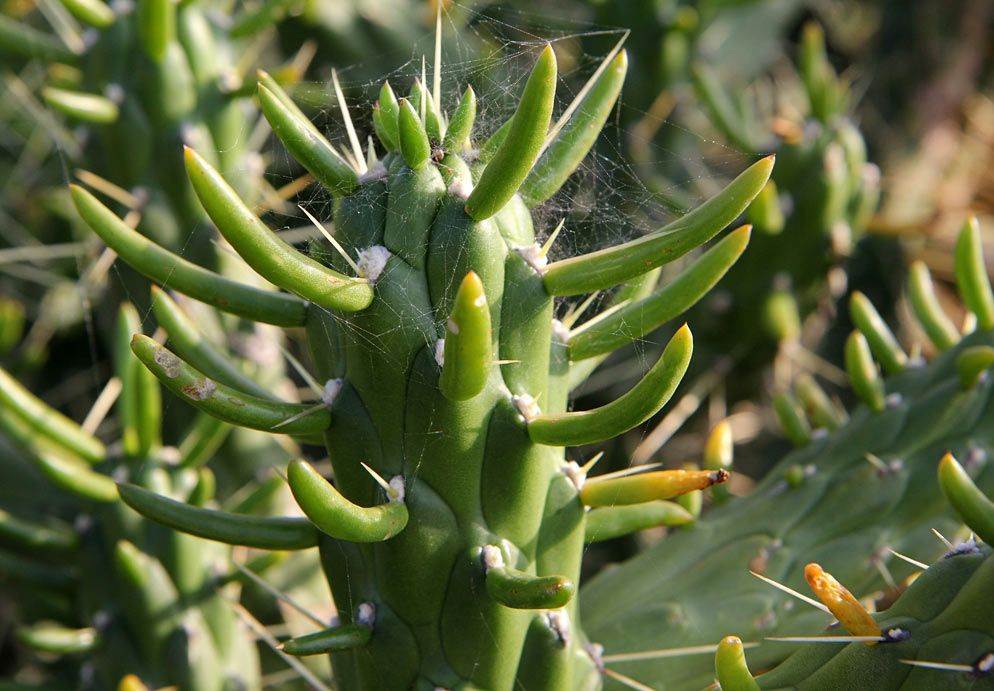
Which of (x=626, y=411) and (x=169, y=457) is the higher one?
(x=626, y=411)

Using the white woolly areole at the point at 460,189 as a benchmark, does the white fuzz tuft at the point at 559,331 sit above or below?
below

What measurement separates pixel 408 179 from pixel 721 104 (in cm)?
101

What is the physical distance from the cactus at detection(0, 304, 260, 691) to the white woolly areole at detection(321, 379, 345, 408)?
1.09 ft

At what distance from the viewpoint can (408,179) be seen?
0.63 metres

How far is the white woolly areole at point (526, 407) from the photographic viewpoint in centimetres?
65

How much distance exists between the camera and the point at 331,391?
673 millimetres

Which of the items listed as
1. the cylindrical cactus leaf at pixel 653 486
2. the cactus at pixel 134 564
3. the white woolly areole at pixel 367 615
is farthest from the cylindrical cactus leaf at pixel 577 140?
the cactus at pixel 134 564

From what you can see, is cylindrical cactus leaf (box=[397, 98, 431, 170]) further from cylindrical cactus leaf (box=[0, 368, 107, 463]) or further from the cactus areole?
cylindrical cactus leaf (box=[0, 368, 107, 463])

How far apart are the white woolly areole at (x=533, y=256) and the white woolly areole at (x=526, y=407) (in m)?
0.09

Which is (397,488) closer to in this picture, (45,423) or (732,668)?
(732,668)

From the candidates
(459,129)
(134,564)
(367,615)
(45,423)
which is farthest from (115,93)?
(367,615)

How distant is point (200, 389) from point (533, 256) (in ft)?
0.82

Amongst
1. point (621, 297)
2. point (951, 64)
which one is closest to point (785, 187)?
point (621, 297)

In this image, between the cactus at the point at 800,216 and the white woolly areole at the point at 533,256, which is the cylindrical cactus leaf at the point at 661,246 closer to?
the white woolly areole at the point at 533,256
